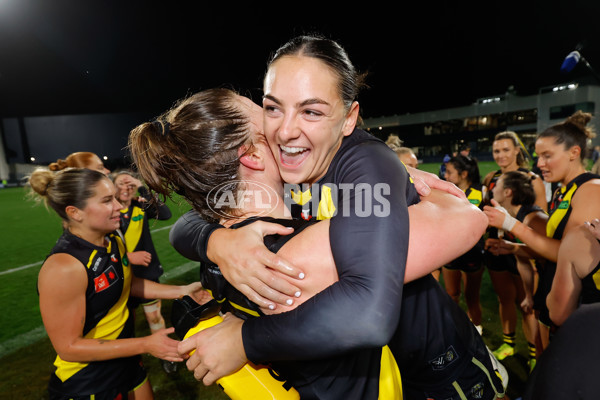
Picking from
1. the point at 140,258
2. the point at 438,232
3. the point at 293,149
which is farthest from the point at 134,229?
the point at 438,232

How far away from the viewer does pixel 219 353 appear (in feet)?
3.55

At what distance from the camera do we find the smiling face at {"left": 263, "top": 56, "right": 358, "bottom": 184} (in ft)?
4.30

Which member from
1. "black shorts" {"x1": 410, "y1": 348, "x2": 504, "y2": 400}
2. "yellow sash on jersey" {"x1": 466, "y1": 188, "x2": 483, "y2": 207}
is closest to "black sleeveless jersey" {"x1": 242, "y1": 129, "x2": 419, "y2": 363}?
"black shorts" {"x1": 410, "y1": 348, "x2": 504, "y2": 400}

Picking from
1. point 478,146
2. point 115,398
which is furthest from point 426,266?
point 478,146

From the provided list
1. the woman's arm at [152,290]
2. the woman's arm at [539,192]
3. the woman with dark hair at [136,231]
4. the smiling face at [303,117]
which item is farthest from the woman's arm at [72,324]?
the woman's arm at [539,192]

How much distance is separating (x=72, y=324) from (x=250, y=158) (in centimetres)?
169

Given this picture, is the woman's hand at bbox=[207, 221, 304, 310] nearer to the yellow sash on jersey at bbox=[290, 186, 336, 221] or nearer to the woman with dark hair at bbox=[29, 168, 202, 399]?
the yellow sash on jersey at bbox=[290, 186, 336, 221]

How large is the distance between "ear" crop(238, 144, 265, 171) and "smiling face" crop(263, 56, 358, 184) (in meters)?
0.09

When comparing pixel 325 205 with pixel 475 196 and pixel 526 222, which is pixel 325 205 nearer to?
pixel 526 222

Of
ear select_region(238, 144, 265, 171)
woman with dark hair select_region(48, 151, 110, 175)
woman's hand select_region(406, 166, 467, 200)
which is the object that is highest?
woman with dark hair select_region(48, 151, 110, 175)

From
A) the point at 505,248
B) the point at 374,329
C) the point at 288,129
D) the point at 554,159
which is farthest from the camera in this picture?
the point at 505,248

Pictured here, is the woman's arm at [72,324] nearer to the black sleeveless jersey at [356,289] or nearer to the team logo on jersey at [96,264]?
the team logo on jersey at [96,264]

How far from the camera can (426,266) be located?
1.09 m

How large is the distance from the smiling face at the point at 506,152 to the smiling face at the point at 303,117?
4.93 m
